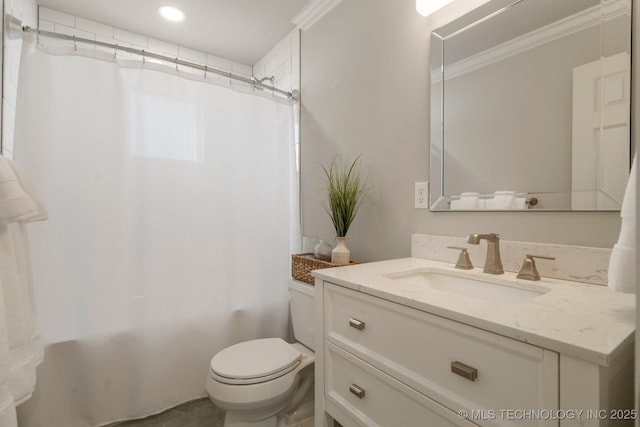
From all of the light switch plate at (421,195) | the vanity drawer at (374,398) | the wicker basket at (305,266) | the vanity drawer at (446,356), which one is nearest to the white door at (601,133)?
the light switch plate at (421,195)

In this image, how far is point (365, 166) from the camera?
1.62 m

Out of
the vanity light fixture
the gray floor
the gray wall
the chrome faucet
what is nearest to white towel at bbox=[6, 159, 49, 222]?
the gray floor

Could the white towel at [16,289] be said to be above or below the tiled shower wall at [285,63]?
below

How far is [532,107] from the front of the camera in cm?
101

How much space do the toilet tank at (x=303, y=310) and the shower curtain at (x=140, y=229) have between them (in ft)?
1.05

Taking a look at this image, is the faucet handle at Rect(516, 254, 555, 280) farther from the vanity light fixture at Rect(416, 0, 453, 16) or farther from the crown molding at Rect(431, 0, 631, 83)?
the vanity light fixture at Rect(416, 0, 453, 16)

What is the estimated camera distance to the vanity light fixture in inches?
48.2

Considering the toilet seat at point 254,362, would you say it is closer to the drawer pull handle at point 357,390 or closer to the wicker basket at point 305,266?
the wicker basket at point 305,266

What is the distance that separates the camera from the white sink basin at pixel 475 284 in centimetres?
90

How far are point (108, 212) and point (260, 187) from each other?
83 cm

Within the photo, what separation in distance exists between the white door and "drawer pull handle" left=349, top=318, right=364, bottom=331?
2.46ft

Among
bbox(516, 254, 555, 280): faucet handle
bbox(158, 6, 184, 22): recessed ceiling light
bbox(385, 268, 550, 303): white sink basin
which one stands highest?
bbox(158, 6, 184, 22): recessed ceiling light

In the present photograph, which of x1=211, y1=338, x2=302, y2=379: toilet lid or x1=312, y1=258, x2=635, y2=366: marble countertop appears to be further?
x1=211, y1=338, x2=302, y2=379: toilet lid

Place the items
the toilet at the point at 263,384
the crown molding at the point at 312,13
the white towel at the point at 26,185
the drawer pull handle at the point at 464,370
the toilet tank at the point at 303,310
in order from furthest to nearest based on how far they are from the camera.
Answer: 1. the crown molding at the point at 312,13
2. the toilet tank at the point at 303,310
3. the toilet at the point at 263,384
4. the white towel at the point at 26,185
5. the drawer pull handle at the point at 464,370
